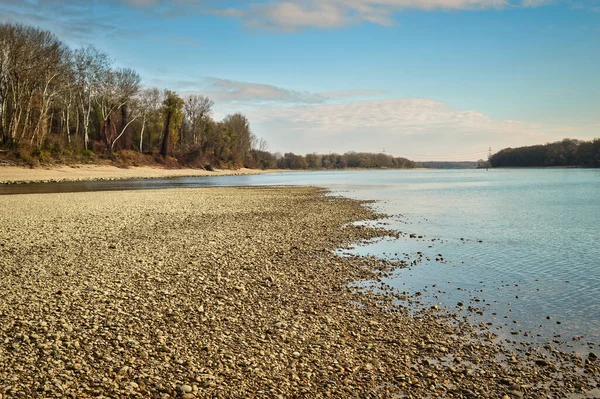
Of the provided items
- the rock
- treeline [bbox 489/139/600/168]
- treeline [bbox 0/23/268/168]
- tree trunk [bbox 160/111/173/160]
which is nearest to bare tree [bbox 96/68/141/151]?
treeline [bbox 0/23/268/168]

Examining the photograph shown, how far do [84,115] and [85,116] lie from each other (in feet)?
15.2

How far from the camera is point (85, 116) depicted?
83.0 meters

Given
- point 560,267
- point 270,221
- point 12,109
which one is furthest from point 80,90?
point 560,267

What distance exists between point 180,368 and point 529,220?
23.6 meters

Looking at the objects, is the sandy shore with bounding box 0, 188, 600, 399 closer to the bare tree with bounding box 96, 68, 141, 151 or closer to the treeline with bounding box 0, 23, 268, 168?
the treeline with bounding box 0, 23, 268, 168

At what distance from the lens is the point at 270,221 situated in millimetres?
21109

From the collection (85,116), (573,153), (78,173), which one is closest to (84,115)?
(85,116)

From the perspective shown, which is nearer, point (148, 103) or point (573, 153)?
point (148, 103)

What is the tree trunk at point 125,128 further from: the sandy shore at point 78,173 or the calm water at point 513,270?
the calm water at point 513,270

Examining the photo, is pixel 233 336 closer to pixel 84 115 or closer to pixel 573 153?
pixel 84 115

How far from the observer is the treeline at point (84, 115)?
5766cm

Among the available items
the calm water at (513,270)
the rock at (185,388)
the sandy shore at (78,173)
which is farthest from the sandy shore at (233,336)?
the sandy shore at (78,173)

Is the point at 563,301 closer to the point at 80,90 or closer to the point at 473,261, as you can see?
the point at 473,261

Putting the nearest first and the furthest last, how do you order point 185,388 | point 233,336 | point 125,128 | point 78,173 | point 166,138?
point 185,388
point 233,336
point 78,173
point 125,128
point 166,138
